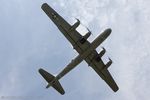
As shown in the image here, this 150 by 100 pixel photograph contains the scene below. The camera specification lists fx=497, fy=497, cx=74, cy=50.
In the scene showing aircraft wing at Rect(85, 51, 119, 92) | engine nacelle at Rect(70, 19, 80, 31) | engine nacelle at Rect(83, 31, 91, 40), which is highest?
engine nacelle at Rect(70, 19, 80, 31)

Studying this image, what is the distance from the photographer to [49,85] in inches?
4875

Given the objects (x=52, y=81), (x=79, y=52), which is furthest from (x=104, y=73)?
(x=52, y=81)

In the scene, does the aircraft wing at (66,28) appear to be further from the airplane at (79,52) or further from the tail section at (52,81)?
the tail section at (52,81)

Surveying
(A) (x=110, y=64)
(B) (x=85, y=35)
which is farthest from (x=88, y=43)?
(A) (x=110, y=64)

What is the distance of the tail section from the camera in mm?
124000

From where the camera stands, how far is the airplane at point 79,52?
11700 centimetres

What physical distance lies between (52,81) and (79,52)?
10450mm

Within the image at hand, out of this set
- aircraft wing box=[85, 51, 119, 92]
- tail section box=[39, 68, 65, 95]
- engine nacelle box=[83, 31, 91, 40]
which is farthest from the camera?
aircraft wing box=[85, 51, 119, 92]

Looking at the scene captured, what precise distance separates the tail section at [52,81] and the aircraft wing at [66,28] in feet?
34.1

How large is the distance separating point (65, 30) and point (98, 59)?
38.8 feet

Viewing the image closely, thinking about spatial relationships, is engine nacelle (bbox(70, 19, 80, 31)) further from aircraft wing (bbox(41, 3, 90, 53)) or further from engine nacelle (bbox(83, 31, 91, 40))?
engine nacelle (bbox(83, 31, 91, 40))

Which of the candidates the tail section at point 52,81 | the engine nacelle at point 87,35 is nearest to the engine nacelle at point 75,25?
the engine nacelle at point 87,35

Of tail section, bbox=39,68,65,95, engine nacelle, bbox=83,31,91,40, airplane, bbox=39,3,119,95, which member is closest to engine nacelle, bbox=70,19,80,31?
airplane, bbox=39,3,119,95

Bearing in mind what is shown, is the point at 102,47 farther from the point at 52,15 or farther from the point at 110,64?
the point at 52,15
